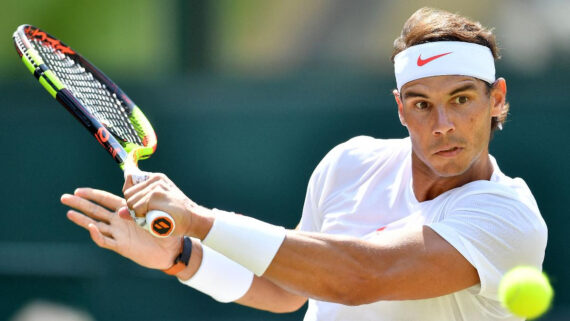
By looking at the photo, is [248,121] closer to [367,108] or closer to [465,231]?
[367,108]

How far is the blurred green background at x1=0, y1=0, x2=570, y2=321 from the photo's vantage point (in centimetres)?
610

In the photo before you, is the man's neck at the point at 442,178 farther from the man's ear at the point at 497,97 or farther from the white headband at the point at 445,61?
the white headband at the point at 445,61

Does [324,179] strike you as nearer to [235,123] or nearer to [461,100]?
[461,100]

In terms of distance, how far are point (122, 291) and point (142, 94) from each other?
1252 mm

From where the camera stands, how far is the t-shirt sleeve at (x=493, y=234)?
2801mm

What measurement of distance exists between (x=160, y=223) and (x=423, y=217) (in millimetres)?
812

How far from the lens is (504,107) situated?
3260 millimetres

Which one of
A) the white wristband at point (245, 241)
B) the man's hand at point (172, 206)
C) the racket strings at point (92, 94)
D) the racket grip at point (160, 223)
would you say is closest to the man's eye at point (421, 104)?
the white wristband at point (245, 241)

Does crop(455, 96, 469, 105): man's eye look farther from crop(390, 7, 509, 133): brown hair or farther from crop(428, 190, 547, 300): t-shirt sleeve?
crop(428, 190, 547, 300): t-shirt sleeve

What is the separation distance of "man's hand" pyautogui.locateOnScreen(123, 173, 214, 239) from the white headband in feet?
2.58

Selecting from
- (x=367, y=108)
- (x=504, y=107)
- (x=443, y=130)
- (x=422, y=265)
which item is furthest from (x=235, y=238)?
(x=367, y=108)

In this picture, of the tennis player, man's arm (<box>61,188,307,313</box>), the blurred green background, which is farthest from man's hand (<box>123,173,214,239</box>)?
the blurred green background

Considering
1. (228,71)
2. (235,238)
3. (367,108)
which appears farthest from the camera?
(228,71)

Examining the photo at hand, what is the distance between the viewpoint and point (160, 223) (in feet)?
8.77
